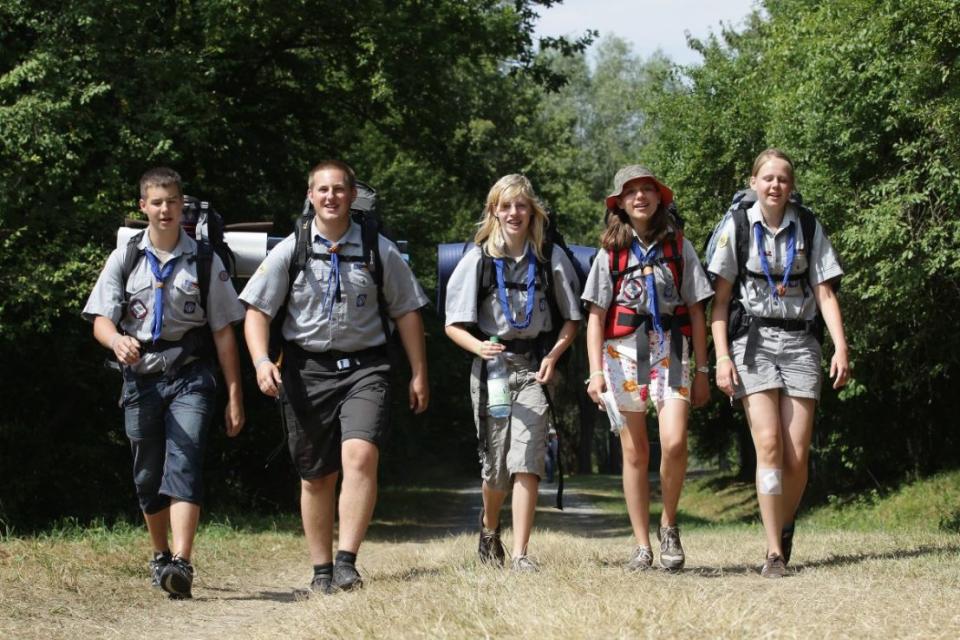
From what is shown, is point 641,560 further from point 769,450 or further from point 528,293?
point 528,293

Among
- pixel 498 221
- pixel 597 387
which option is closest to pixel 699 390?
pixel 597 387

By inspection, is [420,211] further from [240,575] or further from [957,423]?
[240,575]

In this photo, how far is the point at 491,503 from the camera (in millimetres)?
7406

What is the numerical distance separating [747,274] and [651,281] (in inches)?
21.6

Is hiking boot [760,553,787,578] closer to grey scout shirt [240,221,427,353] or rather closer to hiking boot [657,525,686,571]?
hiking boot [657,525,686,571]

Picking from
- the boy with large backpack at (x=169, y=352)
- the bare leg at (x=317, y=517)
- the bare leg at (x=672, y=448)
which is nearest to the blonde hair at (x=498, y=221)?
the bare leg at (x=672, y=448)

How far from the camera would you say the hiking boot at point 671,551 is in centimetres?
704

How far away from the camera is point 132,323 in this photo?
7.13 meters

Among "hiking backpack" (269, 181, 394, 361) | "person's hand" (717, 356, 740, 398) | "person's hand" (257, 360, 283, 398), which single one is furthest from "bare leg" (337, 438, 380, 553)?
"person's hand" (717, 356, 740, 398)

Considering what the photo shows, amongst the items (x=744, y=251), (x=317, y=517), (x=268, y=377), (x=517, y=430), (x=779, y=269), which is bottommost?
(x=317, y=517)

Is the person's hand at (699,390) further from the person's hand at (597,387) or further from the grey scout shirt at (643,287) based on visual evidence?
the person's hand at (597,387)

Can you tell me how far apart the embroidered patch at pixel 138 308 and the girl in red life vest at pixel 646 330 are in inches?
97.1

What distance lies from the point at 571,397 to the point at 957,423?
30788mm

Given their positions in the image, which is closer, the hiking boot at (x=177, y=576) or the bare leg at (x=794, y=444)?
the hiking boot at (x=177, y=576)
